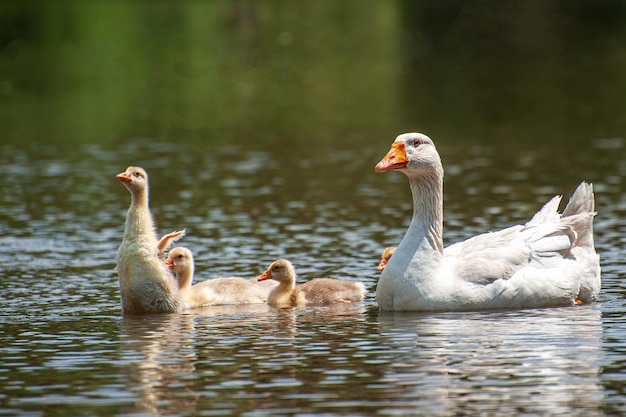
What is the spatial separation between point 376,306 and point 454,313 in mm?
1335

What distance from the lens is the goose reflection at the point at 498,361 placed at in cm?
1085

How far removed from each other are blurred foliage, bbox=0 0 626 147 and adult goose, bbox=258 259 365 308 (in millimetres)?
18663

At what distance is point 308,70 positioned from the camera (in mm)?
59094

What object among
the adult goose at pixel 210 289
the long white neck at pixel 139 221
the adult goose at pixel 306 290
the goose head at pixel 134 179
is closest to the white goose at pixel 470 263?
the adult goose at pixel 306 290

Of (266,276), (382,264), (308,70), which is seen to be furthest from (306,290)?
(308,70)

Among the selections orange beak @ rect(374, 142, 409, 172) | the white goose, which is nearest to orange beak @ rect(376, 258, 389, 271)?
the white goose

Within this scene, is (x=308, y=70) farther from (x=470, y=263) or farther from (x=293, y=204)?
(x=470, y=263)

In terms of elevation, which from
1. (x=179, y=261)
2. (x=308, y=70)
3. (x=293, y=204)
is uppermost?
(x=308, y=70)

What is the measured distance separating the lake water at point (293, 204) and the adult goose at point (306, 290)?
7.8 inches

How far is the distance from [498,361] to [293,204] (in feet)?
41.9

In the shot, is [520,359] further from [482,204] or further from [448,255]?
[482,204]

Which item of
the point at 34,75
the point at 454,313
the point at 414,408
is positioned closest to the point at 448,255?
the point at 454,313

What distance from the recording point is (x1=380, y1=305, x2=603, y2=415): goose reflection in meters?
10.9

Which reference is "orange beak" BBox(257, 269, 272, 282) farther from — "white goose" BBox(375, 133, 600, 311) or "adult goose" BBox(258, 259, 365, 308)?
"white goose" BBox(375, 133, 600, 311)
